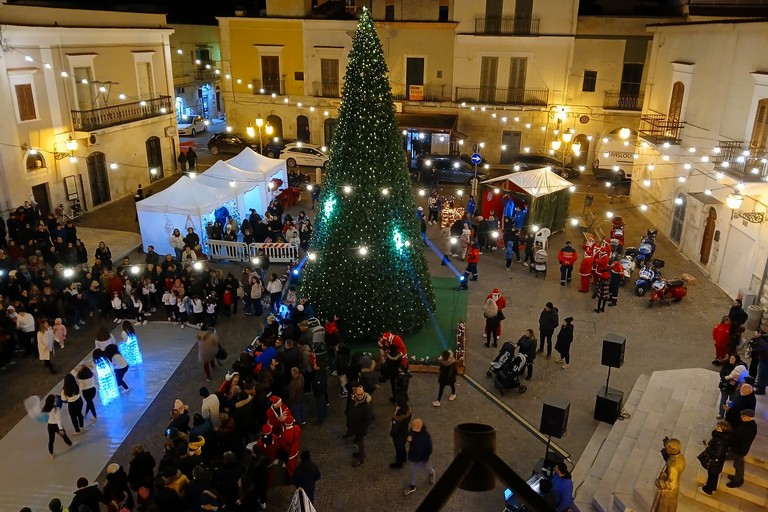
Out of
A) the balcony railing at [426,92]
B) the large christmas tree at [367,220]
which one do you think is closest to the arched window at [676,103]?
the balcony railing at [426,92]

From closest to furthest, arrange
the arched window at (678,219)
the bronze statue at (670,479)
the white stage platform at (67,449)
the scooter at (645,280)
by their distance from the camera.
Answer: the bronze statue at (670,479)
the white stage platform at (67,449)
the scooter at (645,280)
the arched window at (678,219)

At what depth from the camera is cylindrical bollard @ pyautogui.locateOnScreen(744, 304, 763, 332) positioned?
13062mm

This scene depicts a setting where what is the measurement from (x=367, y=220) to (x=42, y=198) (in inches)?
566

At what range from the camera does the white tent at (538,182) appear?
19562 mm

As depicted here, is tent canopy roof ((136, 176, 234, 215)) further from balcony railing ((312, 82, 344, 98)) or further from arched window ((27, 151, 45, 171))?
balcony railing ((312, 82, 344, 98))

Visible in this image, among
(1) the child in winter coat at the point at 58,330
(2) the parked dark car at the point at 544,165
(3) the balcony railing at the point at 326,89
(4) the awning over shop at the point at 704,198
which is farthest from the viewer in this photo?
(3) the balcony railing at the point at 326,89

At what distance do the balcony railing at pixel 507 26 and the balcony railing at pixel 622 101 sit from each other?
4818 mm

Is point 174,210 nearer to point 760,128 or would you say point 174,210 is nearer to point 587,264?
point 587,264

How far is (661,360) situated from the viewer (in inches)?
494

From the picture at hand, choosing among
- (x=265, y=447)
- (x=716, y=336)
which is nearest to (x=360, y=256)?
(x=265, y=447)

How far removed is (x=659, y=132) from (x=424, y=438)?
56.2 feet

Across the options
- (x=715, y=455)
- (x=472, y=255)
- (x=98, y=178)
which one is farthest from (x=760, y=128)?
(x=98, y=178)

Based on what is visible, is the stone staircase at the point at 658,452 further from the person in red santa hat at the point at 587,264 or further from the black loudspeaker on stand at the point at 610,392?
the person in red santa hat at the point at 587,264

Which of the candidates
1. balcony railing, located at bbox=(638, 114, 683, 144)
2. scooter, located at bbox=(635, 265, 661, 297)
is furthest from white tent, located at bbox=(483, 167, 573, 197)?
scooter, located at bbox=(635, 265, 661, 297)
